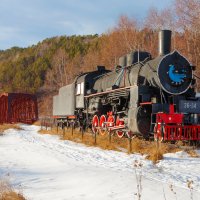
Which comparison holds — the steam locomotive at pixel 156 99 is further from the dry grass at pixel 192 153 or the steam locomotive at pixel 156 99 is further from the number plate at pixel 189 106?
the dry grass at pixel 192 153

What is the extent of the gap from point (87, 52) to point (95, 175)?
65915 millimetres

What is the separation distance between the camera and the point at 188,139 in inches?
441

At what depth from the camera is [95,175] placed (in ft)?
21.3

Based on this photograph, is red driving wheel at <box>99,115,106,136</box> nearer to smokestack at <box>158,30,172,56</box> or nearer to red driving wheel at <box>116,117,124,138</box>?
red driving wheel at <box>116,117,124,138</box>

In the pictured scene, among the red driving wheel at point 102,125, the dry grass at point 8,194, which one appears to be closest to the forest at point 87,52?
the red driving wheel at point 102,125

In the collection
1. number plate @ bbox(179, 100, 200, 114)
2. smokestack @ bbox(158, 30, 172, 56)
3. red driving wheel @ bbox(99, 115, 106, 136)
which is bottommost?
red driving wheel @ bbox(99, 115, 106, 136)

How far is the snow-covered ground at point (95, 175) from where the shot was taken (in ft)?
17.3

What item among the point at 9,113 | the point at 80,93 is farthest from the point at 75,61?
the point at 80,93

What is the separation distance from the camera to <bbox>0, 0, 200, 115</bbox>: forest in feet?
87.4

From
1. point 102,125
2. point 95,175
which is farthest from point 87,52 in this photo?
point 95,175

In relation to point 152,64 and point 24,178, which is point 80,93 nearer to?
point 152,64

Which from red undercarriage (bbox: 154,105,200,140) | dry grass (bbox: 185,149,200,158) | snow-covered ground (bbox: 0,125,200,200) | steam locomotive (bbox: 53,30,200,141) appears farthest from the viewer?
steam locomotive (bbox: 53,30,200,141)

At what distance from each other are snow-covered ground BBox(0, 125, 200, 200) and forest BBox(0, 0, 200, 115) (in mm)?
14723

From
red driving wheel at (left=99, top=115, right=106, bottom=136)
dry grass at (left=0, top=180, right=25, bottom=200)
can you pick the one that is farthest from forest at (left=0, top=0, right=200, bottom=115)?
dry grass at (left=0, top=180, right=25, bottom=200)
